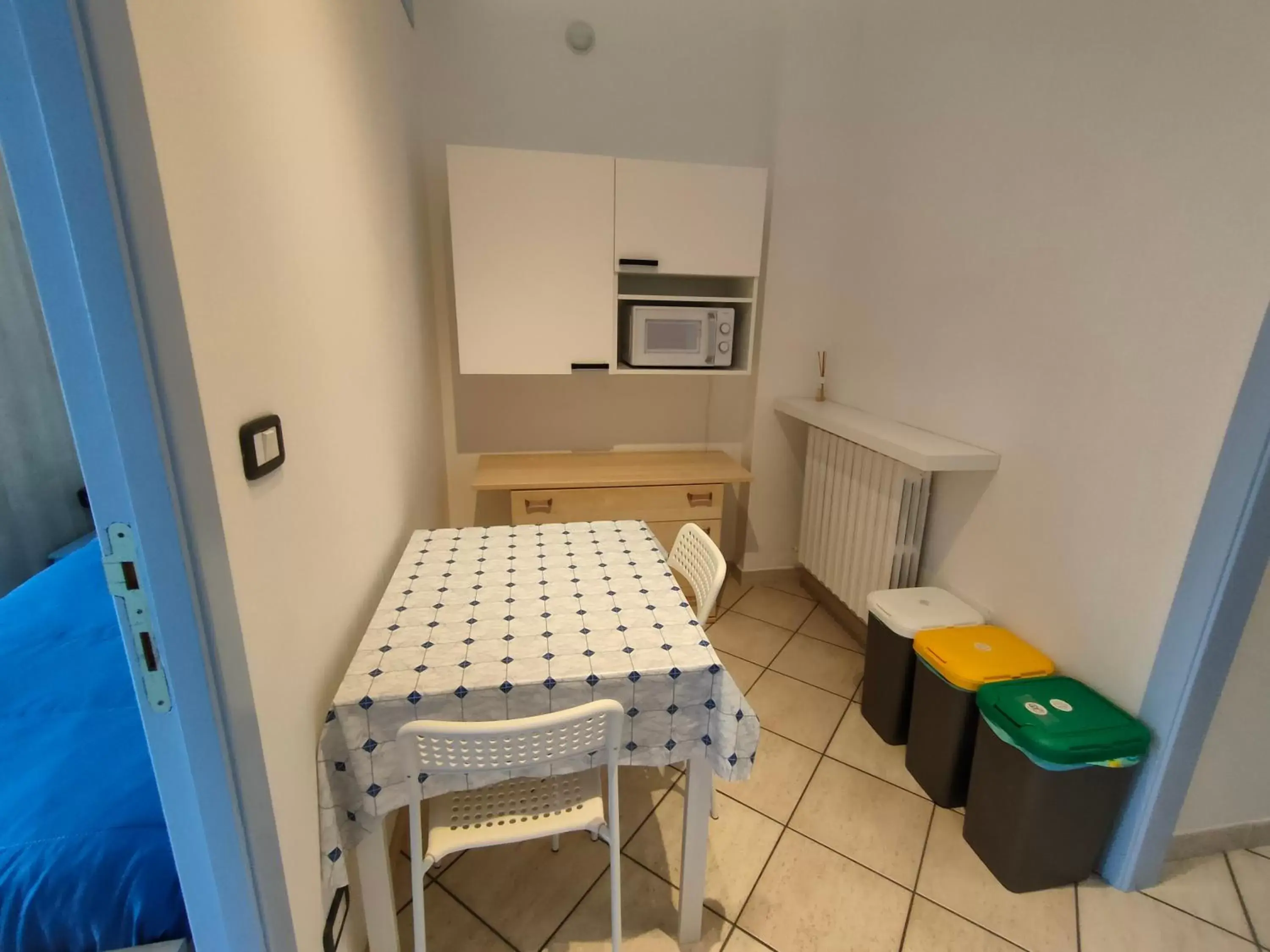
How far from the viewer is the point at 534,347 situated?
2.32m

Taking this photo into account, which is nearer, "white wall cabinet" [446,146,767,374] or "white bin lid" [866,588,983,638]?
"white bin lid" [866,588,983,638]

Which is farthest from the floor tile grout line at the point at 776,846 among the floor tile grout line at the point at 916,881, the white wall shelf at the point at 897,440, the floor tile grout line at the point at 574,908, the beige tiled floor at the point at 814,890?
the white wall shelf at the point at 897,440

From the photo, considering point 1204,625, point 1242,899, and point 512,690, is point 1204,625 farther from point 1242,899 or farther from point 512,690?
point 512,690

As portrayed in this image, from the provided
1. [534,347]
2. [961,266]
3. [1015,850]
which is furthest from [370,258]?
[1015,850]

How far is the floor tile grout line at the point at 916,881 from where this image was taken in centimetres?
135

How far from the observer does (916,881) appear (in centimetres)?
148

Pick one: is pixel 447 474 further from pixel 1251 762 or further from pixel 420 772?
pixel 1251 762

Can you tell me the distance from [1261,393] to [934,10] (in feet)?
5.71

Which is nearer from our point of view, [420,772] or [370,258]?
[420,772]

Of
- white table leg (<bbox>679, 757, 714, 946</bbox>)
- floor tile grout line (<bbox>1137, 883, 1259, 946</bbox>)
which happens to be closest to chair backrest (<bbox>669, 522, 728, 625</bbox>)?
white table leg (<bbox>679, 757, 714, 946</bbox>)

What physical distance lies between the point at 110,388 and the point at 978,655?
193cm

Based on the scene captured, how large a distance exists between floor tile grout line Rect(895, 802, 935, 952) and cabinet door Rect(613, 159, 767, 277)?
2.02 metres

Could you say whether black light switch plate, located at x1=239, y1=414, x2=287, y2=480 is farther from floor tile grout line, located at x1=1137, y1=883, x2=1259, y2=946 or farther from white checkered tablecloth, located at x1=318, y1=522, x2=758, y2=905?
floor tile grout line, located at x1=1137, y1=883, x2=1259, y2=946

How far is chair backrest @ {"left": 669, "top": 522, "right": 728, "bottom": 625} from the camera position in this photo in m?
1.54
